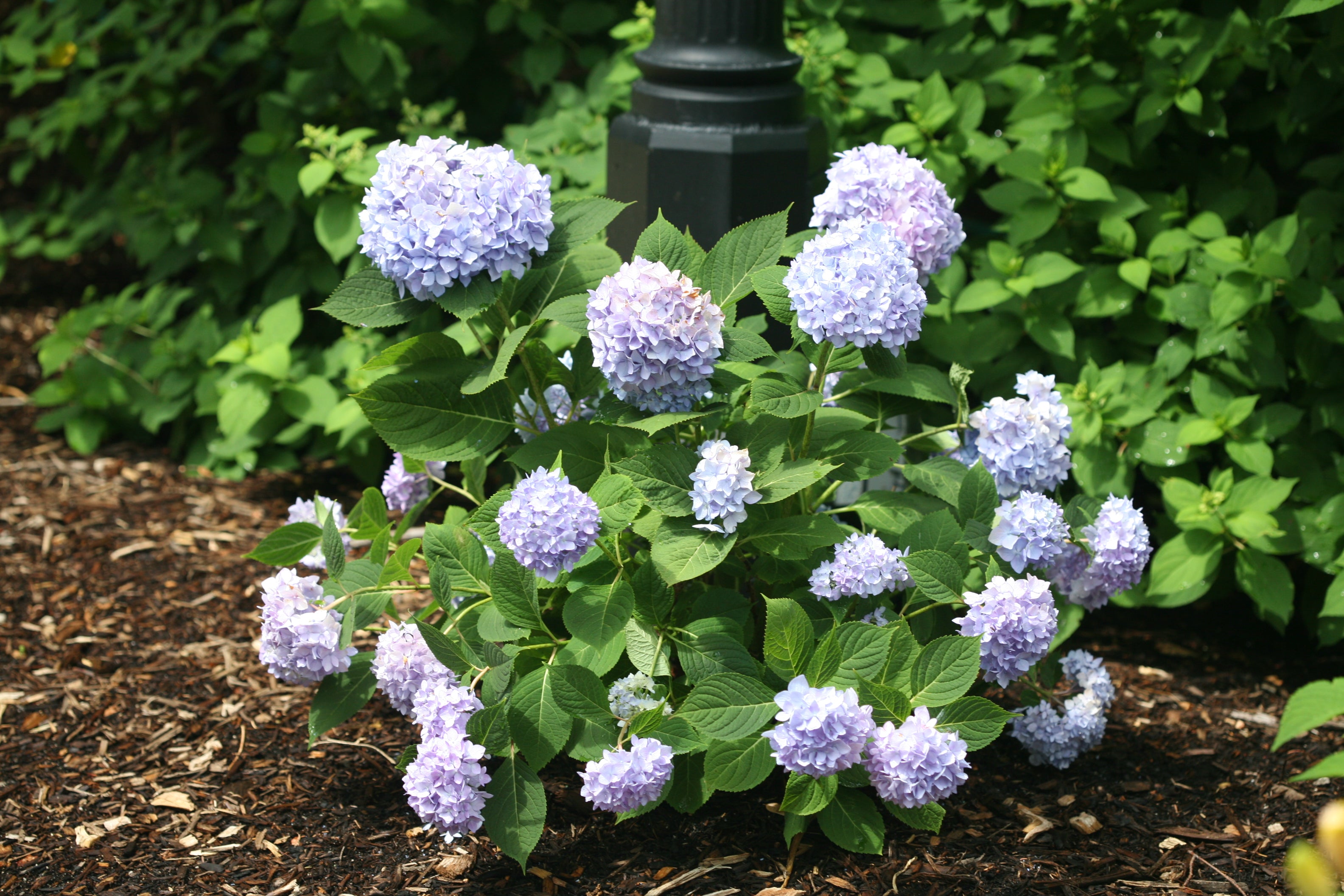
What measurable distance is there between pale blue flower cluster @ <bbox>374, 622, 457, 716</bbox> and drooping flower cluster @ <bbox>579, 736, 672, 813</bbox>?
14.4 inches

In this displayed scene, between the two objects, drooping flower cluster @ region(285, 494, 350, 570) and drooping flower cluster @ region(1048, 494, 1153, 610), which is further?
drooping flower cluster @ region(285, 494, 350, 570)

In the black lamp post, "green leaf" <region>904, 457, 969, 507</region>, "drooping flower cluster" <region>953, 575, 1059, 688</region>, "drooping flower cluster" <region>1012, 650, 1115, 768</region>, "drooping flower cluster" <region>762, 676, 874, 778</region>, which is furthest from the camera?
the black lamp post

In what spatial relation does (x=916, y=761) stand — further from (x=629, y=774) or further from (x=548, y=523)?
(x=548, y=523)

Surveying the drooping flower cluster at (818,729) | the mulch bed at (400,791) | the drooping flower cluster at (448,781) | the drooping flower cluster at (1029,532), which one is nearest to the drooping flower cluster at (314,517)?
the mulch bed at (400,791)

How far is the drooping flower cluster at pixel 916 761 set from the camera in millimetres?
1753

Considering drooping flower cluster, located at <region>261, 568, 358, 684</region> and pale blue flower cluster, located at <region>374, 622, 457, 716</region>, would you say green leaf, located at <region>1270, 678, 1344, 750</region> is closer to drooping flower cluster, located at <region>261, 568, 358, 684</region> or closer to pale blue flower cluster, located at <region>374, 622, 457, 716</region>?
pale blue flower cluster, located at <region>374, 622, 457, 716</region>

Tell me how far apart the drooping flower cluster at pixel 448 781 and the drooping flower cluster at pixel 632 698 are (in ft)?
0.73

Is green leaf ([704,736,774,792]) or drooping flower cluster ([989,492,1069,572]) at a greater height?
drooping flower cluster ([989,492,1069,572])

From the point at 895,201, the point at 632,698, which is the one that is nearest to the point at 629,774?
the point at 632,698

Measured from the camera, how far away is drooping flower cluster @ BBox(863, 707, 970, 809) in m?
1.75

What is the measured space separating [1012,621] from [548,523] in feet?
2.45

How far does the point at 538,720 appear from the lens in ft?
6.07

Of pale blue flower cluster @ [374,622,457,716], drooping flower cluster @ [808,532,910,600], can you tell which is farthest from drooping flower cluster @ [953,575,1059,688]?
pale blue flower cluster @ [374,622,457,716]

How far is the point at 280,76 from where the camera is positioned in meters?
4.20
